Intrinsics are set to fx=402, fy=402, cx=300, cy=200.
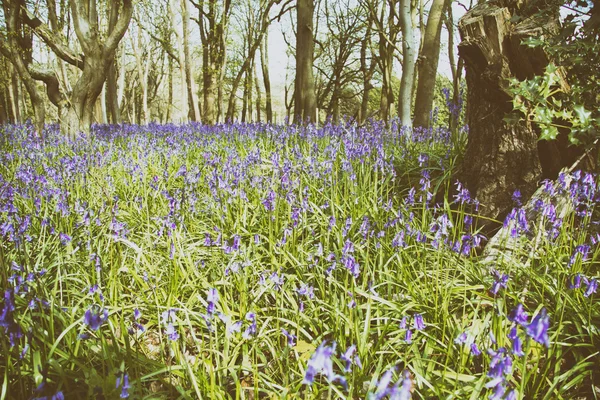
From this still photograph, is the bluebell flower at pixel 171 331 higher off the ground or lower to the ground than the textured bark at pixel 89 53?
lower

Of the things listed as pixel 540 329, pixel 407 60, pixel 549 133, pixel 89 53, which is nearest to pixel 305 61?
pixel 407 60

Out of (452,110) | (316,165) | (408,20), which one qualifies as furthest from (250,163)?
(408,20)

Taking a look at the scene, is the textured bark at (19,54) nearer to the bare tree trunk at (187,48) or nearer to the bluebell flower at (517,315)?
the bare tree trunk at (187,48)

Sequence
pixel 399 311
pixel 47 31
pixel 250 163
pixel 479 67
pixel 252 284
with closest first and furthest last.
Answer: pixel 399 311 < pixel 252 284 < pixel 479 67 < pixel 250 163 < pixel 47 31

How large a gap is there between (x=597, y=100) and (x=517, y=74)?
0.59 meters

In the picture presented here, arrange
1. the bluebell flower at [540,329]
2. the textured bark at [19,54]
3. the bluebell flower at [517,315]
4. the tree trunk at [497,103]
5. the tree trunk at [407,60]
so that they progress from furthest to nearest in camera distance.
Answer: the textured bark at [19,54] → the tree trunk at [407,60] → the tree trunk at [497,103] → the bluebell flower at [517,315] → the bluebell flower at [540,329]

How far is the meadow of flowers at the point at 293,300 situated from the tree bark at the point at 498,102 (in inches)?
9.4

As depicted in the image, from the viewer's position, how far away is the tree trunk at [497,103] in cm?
300

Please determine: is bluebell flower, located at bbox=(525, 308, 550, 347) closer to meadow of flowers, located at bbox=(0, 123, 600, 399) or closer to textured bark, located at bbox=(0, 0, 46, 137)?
meadow of flowers, located at bbox=(0, 123, 600, 399)

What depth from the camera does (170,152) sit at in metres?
5.37

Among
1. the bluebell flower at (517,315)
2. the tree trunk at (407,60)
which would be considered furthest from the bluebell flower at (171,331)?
the tree trunk at (407,60)

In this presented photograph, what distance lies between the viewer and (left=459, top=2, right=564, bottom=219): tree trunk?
3.00 m

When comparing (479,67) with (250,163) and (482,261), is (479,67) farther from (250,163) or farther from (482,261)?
(250,163)

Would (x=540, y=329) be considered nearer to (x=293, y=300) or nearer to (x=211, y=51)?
(x=293, y=300)
